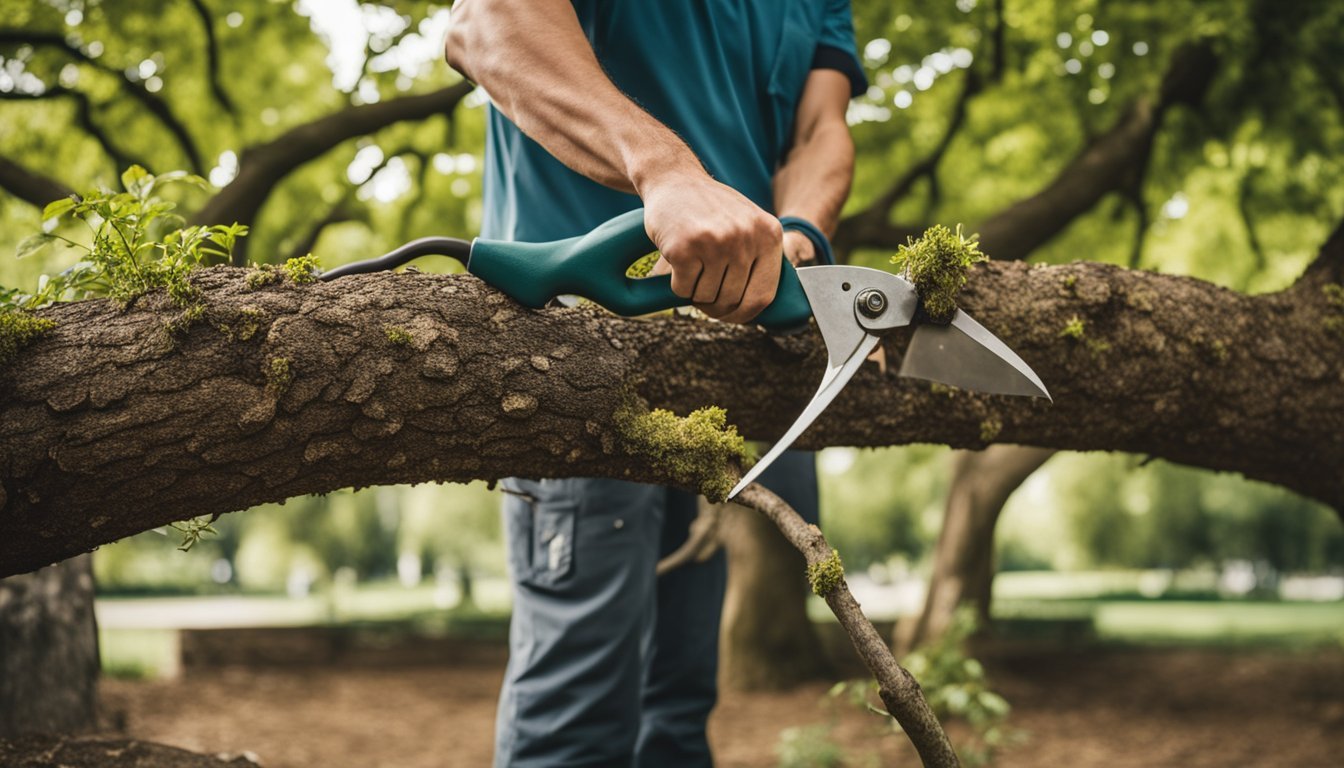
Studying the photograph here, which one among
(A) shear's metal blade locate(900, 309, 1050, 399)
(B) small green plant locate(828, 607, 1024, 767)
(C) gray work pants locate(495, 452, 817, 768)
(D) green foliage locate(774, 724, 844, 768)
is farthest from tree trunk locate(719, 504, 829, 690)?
(A) shear's metal blade locate(900, 309, 1050, 399)

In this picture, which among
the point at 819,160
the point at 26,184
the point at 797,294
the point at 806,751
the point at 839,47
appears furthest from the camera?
the point at 26,184

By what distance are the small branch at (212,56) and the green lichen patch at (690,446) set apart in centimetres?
688

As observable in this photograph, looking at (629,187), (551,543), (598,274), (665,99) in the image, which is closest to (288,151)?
(665,99)

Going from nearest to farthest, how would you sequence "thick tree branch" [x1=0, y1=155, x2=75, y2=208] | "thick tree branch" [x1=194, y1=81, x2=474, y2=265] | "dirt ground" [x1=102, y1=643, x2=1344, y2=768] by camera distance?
"thick tree branch" [x1=0, y1=155, x2=75, y2=208]
"dirt ground" [x1=102, y1=643, x2=1344, y2=768]
"thick tree branch" [x1=194, y1=81, x2=474, y2=265]

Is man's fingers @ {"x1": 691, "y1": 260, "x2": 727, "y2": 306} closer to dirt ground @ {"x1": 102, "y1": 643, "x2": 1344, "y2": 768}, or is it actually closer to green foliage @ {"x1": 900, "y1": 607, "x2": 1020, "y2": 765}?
green foliage @ {"x1": 900, "y1": 607, "x2": 1020, "y2": 765}

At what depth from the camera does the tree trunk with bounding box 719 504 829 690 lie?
7.61 metres

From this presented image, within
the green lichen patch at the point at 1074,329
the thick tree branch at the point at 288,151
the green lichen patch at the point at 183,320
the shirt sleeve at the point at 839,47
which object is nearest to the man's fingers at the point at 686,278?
the green lichen patch at the point at 183,320

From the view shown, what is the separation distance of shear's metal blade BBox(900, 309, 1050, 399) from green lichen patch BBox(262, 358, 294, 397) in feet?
3.38

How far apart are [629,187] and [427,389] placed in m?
0.50

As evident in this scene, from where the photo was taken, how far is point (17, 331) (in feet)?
4.79

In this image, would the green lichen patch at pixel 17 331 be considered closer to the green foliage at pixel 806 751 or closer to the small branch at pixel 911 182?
the green foliage at pixel 806 751

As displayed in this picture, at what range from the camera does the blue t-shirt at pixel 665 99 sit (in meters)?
2.10

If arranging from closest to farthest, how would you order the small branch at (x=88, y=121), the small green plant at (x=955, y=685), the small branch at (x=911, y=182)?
the small green plant at (x=955, y=685) < the small branch at (x=88, y=121) < the small branch at (x=911, y=182)

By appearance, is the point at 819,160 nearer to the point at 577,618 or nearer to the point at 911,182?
the point at 577,618
